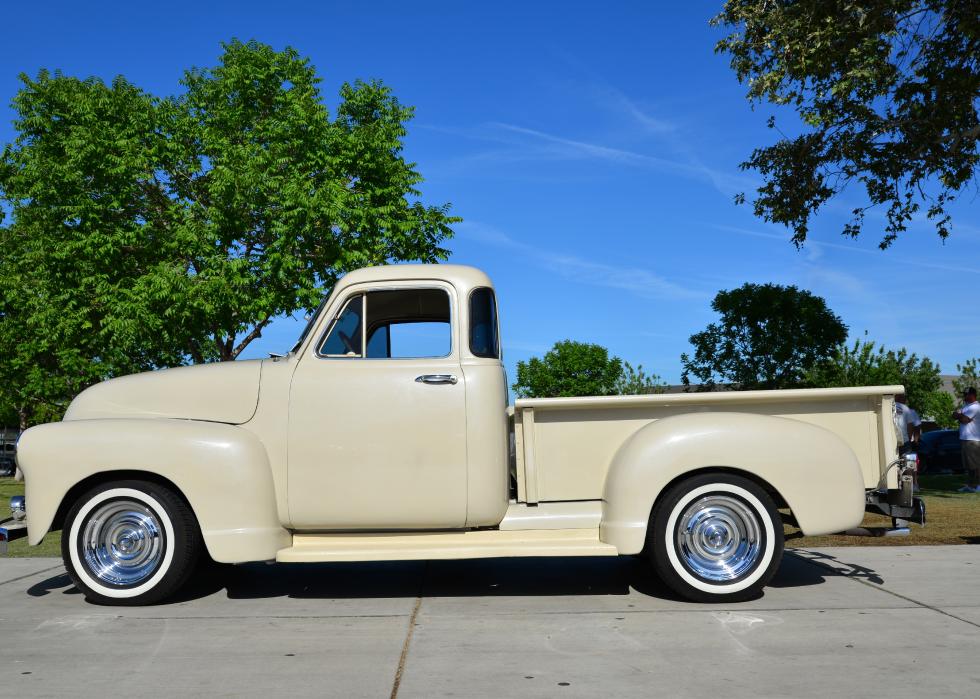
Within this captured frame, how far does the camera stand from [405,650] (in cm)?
430

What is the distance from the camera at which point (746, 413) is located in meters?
5.38

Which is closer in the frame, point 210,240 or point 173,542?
point 173,542

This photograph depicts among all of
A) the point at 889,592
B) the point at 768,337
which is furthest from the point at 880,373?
the point at 889,592

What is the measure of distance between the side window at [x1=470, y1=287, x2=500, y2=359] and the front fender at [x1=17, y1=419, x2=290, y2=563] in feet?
5.15

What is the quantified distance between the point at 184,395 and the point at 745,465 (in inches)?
144

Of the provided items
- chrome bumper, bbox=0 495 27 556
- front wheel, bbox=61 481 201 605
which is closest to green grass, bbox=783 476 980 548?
front wheel, bbox=61 481 201 605

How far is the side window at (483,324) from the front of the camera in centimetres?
561

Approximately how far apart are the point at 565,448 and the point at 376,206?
1686 cm

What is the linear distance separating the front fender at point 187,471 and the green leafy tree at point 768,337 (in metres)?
Answer: 32.5

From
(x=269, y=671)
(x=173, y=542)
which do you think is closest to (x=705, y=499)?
(x=269, y=671)

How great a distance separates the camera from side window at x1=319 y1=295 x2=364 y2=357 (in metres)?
5.62

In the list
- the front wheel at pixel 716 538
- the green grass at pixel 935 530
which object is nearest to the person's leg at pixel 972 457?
the green grass at pixel 935 530

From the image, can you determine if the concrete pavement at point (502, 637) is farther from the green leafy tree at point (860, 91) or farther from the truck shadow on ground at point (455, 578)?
the green leafy tree at point (860, 91)

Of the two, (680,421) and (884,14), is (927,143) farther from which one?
(680,421)
